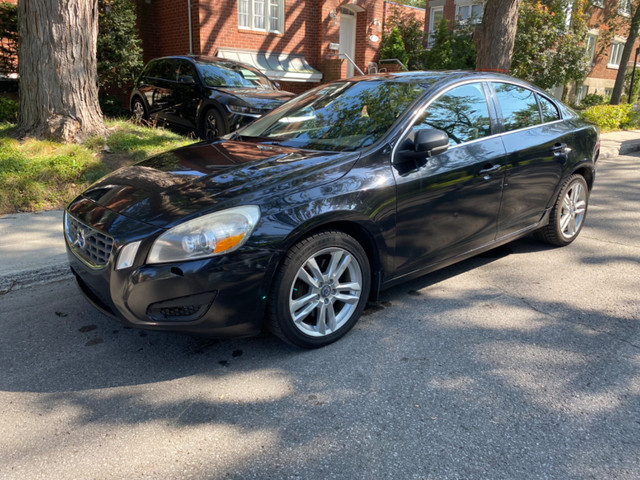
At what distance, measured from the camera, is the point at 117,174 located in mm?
3752

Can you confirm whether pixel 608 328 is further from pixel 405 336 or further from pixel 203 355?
pixel 203 355

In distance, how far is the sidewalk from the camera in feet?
14.3

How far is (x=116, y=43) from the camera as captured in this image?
13.1m

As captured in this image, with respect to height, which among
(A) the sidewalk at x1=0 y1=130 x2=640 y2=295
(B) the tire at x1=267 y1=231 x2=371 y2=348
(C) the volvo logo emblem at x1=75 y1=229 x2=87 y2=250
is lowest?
(A) the sidewalk at x1=0 y1=130 x2=640 y2=295

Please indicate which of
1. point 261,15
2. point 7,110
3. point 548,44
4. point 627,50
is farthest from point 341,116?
point 627,50

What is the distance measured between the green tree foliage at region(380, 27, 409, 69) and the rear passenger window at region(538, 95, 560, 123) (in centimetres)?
1631

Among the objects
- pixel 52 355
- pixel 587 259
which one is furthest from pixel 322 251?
pixel 587 259

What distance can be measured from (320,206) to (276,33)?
575 inches

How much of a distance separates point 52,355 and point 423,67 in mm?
20997

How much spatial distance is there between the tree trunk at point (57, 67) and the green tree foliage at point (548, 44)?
51.8ft

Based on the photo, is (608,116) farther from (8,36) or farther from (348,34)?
(8,36)

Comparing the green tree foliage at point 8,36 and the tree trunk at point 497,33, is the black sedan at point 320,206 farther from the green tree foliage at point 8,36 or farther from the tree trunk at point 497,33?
the green tree foliage at point 8,36

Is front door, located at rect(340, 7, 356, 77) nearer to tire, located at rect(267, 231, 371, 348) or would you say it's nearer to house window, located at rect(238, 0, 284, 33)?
house window, located at rect(238, 0, 284, 33)

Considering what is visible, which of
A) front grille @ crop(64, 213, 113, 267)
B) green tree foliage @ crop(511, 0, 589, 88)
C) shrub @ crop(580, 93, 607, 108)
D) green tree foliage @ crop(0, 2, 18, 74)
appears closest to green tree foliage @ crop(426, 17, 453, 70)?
green tree foliage @ crop(511, 0, 589, 88)
